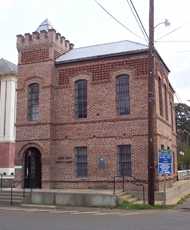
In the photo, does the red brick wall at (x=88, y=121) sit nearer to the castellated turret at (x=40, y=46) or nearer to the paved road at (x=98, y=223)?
the castellated turret at (x=40, y=46)

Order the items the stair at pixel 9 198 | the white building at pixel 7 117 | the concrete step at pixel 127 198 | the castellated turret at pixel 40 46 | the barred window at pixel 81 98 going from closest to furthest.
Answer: the concrete step at pixel 127 198 < the stair at pixel 9 198 < the barred window at pixel 81 98 < the castellated turret at pixel 40 46 < the white building at pixel 7 117

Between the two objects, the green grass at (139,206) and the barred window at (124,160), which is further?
the barred window at (124,160)

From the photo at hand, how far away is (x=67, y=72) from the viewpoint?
25.4 m

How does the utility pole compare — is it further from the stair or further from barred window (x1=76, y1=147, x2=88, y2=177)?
the stair

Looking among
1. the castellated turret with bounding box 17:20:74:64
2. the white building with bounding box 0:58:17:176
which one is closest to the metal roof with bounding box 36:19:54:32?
the castellated turret with bounding box 17:20:74:64

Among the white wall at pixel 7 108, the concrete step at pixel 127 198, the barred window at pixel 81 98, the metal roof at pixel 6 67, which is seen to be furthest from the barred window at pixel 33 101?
the metal roof at pixel 6 67

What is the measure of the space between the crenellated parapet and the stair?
29.2 feet

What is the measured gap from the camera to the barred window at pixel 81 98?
81.5 ft

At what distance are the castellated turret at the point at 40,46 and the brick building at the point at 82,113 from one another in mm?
58

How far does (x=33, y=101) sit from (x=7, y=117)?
19866 mm

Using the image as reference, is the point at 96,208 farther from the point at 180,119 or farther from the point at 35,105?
the point at 180,119

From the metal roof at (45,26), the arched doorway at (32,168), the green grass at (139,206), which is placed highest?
the metal roof at (45,26)

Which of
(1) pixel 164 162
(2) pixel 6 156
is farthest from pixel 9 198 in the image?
(2) pixel 6 156

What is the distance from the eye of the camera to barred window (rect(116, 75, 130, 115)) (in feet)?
77.6
